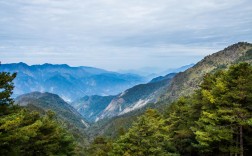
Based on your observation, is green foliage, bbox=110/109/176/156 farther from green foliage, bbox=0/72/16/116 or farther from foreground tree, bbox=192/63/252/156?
green foliage, bbox=0/72/16/116

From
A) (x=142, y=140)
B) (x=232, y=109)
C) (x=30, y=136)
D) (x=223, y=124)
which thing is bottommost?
(x=142, y=140)

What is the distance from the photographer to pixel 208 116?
2995 centimetres

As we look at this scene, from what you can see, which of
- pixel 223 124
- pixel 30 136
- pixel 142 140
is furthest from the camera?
pixel 142 140

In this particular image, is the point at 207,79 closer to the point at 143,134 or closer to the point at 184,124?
the point at 184,124

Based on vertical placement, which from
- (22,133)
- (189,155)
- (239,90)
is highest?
(239,90)

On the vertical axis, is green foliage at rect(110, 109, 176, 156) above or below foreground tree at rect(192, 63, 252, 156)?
below

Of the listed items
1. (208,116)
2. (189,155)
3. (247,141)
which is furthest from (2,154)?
(189,155)

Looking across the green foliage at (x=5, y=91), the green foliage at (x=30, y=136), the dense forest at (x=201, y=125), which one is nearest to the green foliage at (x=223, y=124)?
the dense forest at (x=201, y=125)

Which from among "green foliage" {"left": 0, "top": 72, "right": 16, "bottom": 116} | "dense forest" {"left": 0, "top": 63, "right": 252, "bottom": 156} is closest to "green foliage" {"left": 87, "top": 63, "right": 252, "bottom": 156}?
"dense forest" {"left": 0, "top": 63, "right": 252, "bottom": 156}

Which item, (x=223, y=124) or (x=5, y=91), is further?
(x=223, y=124)

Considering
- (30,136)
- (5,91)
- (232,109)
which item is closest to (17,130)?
(5,91)

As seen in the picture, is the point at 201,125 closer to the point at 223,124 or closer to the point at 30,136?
the point at 223,124

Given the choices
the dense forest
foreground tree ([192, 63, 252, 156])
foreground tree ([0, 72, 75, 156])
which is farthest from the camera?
foreground tree ([192, 63, 252, 156])

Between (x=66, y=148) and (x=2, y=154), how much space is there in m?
24.6
